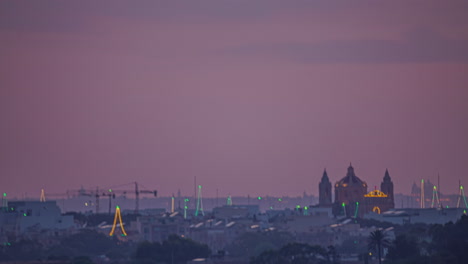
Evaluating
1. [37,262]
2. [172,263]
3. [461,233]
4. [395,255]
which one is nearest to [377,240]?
[395,255]

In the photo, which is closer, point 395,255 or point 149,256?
point 395,255

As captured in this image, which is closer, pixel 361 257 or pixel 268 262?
pixel 268 262

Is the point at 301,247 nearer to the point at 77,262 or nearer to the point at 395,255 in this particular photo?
the point at 395,255

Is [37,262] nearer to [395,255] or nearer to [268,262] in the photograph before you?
[268,262]

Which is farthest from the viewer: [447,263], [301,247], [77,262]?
[301,247]

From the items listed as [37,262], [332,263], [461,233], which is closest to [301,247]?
[332,263]

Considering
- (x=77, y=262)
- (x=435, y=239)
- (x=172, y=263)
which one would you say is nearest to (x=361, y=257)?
(x=435, y=239)

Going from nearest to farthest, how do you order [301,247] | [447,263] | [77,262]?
[447,263], [77,262], [301,247]
